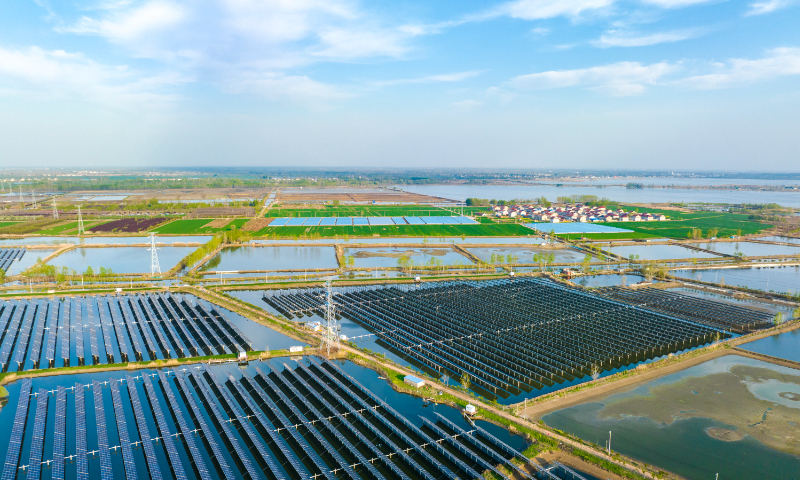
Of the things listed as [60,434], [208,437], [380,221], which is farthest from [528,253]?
[60,434]

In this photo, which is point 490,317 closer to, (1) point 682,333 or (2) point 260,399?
(1) point 682,333

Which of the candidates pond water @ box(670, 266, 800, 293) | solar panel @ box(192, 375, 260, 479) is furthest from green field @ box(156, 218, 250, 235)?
pond water @ box(670, 266, 800, 293)

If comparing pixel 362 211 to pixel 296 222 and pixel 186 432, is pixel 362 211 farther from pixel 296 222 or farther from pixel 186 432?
pixel 186 432

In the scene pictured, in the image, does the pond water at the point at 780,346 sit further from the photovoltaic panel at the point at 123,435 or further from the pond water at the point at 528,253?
the photovoltaic panel at the point at 123,435

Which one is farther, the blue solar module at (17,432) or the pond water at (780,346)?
the pond water at (780,346)

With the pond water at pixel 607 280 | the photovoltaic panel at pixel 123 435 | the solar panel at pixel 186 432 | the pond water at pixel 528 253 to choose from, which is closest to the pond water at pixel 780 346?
the pond water at pixel 607 280

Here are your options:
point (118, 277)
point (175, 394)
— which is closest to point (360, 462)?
point (175, 394)

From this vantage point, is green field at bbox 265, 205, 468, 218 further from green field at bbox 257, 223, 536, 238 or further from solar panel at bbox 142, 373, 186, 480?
solar panel at bbox 142, 373, 186, 480
